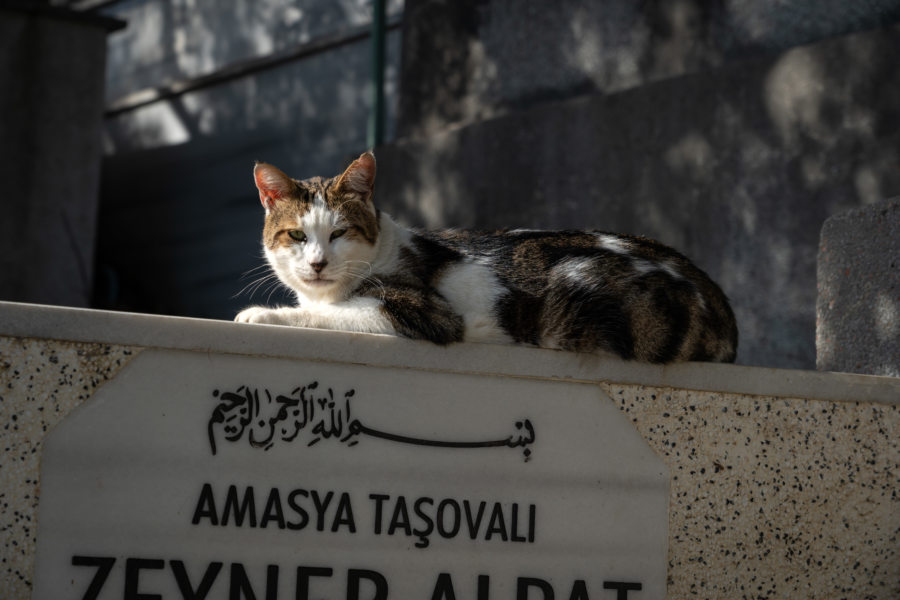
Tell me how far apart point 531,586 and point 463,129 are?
309 centimetres

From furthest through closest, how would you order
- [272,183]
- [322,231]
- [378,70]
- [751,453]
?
[378,70]
[272,183]
[322,231]
[751,453]

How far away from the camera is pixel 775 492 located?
2.65m

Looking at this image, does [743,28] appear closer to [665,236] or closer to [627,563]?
[665,236]

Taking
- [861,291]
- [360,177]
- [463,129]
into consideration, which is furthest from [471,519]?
[463,129]

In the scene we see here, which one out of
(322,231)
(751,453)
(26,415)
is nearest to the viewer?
(26,415)

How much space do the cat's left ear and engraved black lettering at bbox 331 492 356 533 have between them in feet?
3.21

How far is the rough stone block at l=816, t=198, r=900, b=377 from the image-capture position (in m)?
2.89

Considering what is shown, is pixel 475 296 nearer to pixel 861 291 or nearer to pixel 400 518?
pixel 400 518

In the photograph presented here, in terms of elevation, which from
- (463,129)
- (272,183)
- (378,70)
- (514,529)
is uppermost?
(378,70)

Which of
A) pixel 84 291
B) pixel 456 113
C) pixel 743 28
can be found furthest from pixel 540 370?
pixel 84 291

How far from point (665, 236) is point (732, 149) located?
0.48 m

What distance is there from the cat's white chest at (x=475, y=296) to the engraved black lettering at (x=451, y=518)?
491 mm

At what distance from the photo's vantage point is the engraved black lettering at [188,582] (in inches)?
88.6

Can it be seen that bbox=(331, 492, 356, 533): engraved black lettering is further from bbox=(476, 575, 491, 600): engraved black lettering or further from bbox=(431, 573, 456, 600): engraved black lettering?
bbox=(476, 575, 491, 600): engraved black lettering
